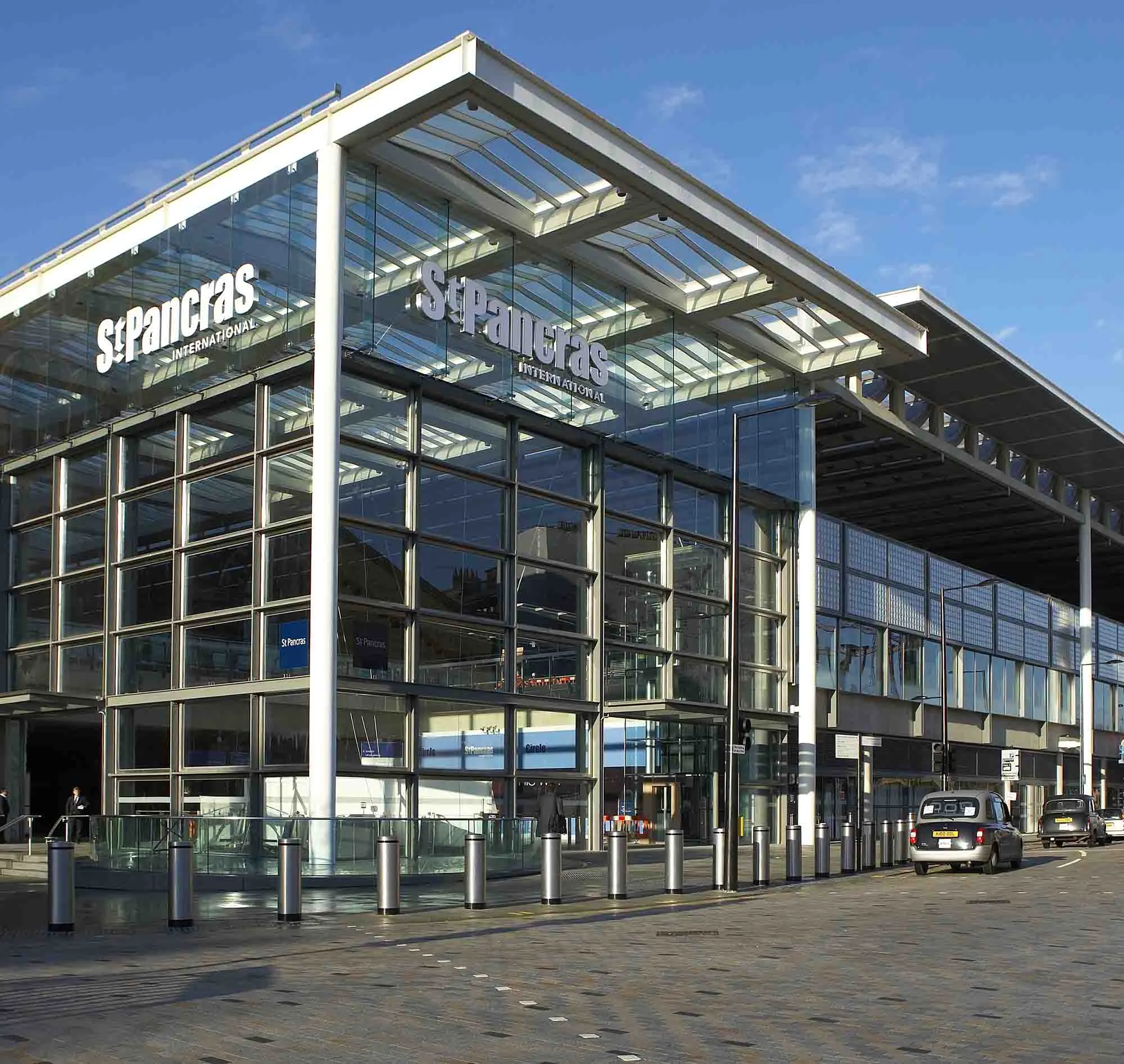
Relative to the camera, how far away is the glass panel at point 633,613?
35.7 meters

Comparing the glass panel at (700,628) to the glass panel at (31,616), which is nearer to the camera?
the glass panel at (31,616)

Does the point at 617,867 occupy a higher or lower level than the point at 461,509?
lower

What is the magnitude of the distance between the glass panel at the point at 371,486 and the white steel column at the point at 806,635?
1530cm

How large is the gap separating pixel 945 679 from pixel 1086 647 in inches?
908

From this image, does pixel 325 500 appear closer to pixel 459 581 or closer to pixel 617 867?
pixel 459 581

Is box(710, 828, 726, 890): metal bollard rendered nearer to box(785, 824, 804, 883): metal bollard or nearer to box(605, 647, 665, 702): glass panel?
box(785, 824, 804, 883): metal bollard

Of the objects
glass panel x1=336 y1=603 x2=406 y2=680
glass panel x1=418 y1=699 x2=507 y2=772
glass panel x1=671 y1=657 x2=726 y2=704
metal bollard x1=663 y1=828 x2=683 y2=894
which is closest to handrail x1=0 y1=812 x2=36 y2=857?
glass panel x1=336 y1=603 x2=406 y2=680

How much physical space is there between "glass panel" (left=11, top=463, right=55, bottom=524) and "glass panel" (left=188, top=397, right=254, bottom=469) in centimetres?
661

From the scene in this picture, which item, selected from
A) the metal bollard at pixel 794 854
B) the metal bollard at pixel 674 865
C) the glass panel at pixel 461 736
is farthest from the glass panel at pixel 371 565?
the metal bollard at pixel 794 854

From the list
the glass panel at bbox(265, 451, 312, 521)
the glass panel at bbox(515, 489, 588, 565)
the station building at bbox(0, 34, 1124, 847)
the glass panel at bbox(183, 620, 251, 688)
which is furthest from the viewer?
the glass panel at bbox(515, 489, 588, 565)

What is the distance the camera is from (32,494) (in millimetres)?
37719

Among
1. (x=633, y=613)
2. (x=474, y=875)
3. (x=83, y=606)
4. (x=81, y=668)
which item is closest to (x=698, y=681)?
(x=633, y=613)

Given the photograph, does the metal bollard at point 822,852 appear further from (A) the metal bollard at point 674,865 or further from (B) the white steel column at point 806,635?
(B) the white steel column at point 806,635

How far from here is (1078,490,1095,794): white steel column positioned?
61688mm
